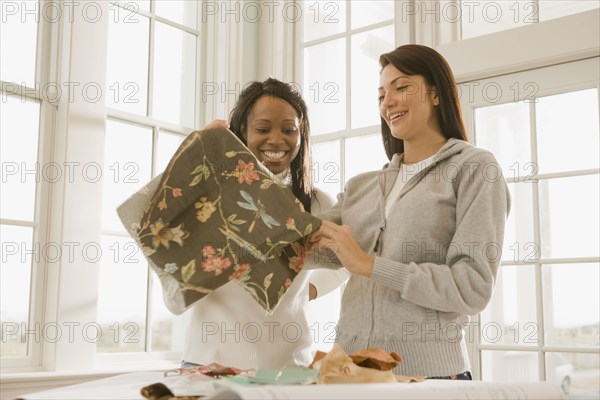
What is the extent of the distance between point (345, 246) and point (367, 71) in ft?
5.58

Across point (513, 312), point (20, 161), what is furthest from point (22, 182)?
point (513, 312)

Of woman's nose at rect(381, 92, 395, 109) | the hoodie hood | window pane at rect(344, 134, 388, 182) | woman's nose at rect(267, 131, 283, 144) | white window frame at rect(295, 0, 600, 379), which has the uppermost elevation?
white window frame at rect(295, 0, 600, 379)

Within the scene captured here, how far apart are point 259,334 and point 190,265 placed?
38 centimetres

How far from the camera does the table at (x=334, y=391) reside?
0.90 metres

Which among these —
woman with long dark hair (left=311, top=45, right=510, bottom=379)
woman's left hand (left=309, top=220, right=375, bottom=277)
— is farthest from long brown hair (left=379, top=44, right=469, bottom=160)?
woman's left hand (left=309, top=220, right=375, bottom=277)

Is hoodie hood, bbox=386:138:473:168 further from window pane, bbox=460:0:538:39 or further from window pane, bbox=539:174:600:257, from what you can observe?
window pane, bbox=460:0:538:39

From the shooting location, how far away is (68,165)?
253 cm

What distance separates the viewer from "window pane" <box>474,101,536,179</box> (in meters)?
2.55

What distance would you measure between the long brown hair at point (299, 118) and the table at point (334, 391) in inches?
31.4

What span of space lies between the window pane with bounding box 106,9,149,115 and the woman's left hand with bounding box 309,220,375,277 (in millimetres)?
1585

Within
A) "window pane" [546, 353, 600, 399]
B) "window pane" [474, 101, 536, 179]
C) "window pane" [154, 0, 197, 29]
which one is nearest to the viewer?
"window pane" [546, 353, 600, 399]

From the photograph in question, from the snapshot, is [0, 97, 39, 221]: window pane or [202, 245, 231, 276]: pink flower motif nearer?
[202, 245, 231, 276]: pink flower motif

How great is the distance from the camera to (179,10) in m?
3.23

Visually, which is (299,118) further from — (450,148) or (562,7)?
(562,7)
